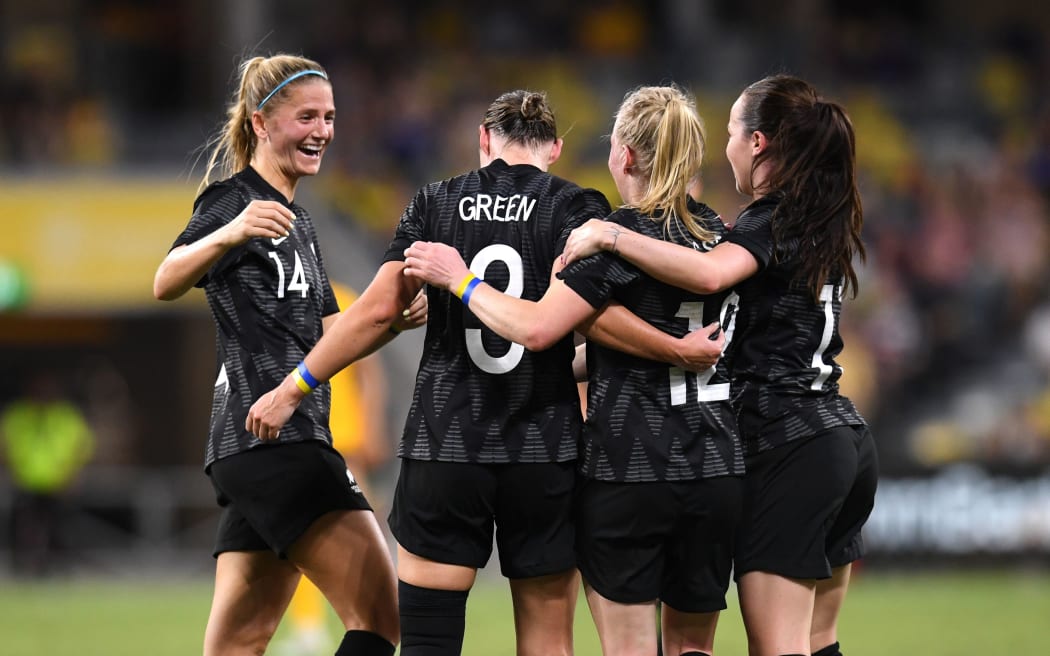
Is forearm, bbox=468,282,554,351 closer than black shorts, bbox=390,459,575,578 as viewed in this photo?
Yes

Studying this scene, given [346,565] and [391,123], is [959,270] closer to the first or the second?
[391,123]

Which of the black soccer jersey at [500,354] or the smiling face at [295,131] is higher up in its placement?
the smiling face at [295,131]

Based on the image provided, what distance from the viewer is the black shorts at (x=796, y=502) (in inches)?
180

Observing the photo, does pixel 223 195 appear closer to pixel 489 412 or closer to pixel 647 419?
pixel 489 412

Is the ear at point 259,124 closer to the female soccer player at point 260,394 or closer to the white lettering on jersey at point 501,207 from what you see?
the female soccer player at point 260,394

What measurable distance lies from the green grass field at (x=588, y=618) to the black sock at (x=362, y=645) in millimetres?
4207

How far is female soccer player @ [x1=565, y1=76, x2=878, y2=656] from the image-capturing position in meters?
4.59

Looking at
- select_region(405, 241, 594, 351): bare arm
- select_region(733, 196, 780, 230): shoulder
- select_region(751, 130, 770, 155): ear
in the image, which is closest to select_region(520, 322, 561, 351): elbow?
select_region(405, 241, 594, 351): bare arm

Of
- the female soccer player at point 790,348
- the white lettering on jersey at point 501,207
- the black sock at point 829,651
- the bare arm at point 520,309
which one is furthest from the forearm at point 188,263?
the black sock at point 829,651

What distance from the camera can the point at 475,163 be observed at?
51.9 feet

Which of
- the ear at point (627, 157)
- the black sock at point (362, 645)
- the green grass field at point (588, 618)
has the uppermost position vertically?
the ear at point (627, 157)

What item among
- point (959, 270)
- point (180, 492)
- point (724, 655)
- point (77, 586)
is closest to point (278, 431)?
point (724, 655)

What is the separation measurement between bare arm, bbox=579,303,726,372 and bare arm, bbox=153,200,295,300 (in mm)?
A: 1031

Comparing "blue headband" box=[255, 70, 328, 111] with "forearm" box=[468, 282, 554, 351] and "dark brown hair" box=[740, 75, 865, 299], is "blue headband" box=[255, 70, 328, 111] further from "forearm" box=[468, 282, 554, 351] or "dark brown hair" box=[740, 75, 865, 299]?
"dark brown hair" box=[740, 75, 865, 299]
